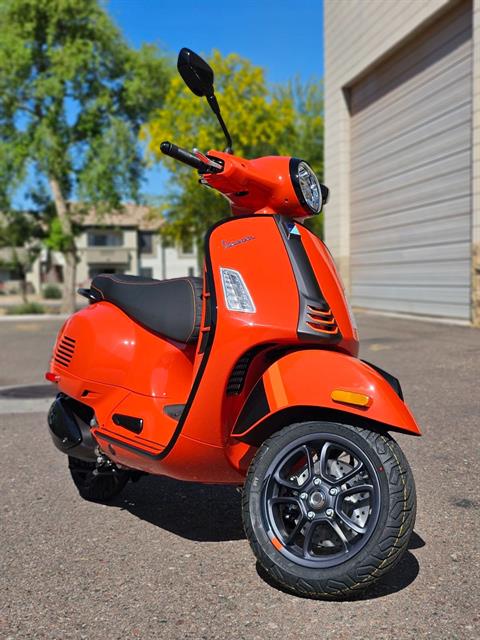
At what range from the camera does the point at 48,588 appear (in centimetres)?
251

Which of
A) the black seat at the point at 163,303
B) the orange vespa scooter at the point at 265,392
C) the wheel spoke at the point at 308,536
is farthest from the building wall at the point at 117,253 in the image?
the wheel spoke at the point at 308,536

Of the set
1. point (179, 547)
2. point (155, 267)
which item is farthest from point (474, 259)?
point (155, 267)

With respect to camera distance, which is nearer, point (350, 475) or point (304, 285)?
point (350, 475)

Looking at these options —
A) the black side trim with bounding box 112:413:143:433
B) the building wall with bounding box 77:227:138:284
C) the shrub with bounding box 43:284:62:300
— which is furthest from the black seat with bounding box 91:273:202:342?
the building wall with bounding box 77:227:138:284

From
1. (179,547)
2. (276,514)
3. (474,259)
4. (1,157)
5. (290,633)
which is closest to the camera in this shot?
(290,633)

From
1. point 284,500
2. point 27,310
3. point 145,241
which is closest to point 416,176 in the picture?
point 284,500

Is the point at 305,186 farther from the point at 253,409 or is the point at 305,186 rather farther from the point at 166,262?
the point at 166,262

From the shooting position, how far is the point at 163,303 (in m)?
3.01

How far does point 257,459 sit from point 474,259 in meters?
10.6

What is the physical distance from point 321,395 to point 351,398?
0.11 meters

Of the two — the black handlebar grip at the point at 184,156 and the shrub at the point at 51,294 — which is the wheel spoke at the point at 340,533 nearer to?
the black handlebar grip at the point at 184,156

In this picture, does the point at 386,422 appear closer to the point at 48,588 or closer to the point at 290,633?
the point at 290,633

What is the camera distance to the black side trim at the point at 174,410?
113 inches

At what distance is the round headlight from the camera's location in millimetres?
2705
